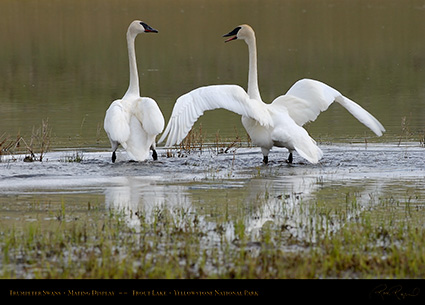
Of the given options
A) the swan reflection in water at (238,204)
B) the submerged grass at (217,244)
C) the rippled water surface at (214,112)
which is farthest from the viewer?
the rippled water surface at (214,112)

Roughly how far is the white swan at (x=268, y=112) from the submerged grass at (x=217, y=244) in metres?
3.04

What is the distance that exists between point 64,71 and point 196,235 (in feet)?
83.9

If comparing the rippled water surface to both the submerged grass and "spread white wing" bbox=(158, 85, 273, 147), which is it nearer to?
the submerged grass

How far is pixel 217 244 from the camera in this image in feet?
22.6

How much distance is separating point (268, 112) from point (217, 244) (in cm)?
537

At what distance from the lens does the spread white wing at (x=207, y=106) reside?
11.5 metres

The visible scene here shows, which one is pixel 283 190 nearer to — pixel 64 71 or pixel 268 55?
pixel 64 71

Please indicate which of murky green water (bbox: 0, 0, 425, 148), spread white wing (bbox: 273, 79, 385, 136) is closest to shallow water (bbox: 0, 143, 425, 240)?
spread white wing (bbox: 273, 79, 385, 136)

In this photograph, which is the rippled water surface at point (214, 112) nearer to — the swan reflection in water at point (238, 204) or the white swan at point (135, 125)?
the swan reflection in water at point (238, 204)

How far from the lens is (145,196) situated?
31.2 ft

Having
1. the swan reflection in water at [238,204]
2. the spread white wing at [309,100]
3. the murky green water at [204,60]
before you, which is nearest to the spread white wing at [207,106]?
the swan reflection in water at [238,204]

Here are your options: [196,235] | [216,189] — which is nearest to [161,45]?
[216,189]

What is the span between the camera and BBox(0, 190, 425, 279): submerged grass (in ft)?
19.5

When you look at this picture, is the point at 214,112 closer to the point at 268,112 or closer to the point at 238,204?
the point at 268,112
